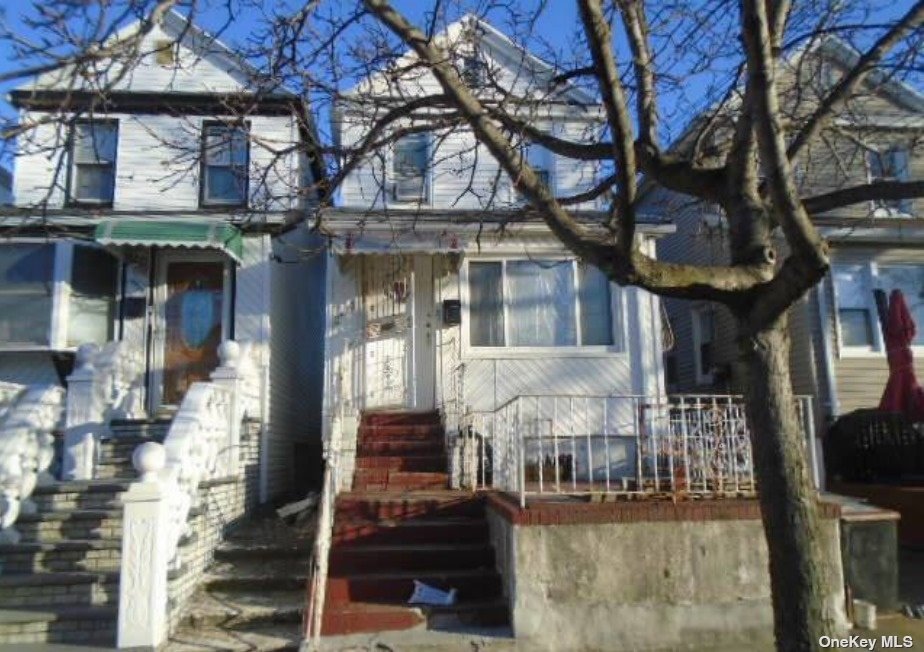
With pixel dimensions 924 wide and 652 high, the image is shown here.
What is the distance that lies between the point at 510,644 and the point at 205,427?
3.71 m

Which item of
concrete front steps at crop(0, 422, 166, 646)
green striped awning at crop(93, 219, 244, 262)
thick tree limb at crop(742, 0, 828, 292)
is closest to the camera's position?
thick tree limb at crop(742, 0, 828, 292)

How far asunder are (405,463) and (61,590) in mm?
4120

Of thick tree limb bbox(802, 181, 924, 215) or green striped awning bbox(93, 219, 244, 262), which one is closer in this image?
thick tree limb bbox(802, 181, 924, 215)

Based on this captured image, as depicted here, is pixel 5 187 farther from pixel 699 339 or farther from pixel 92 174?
pixel 699 339

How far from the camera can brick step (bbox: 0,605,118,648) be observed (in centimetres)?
598

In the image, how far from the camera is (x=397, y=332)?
11156mm

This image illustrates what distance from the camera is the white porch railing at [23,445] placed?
22.8 ft

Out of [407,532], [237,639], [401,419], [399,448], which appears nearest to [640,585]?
[407,532]

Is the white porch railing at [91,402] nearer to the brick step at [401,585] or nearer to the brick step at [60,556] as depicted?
the brick step at [60,556]

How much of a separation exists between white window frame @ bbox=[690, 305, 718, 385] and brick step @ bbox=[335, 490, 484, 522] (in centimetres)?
887

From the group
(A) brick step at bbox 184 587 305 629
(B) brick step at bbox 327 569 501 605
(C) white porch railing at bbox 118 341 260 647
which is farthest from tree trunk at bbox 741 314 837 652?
(C) white porch railing at bbox 118 341 260 647

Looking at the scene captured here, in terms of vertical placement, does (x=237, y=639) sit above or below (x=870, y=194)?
below

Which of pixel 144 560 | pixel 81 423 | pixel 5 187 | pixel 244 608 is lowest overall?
pixel 244 608

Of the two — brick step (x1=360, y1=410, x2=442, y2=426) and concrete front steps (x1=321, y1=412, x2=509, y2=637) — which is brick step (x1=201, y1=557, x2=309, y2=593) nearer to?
concrete front steps (x1=321, y1=412, x2=509, y2=637)
